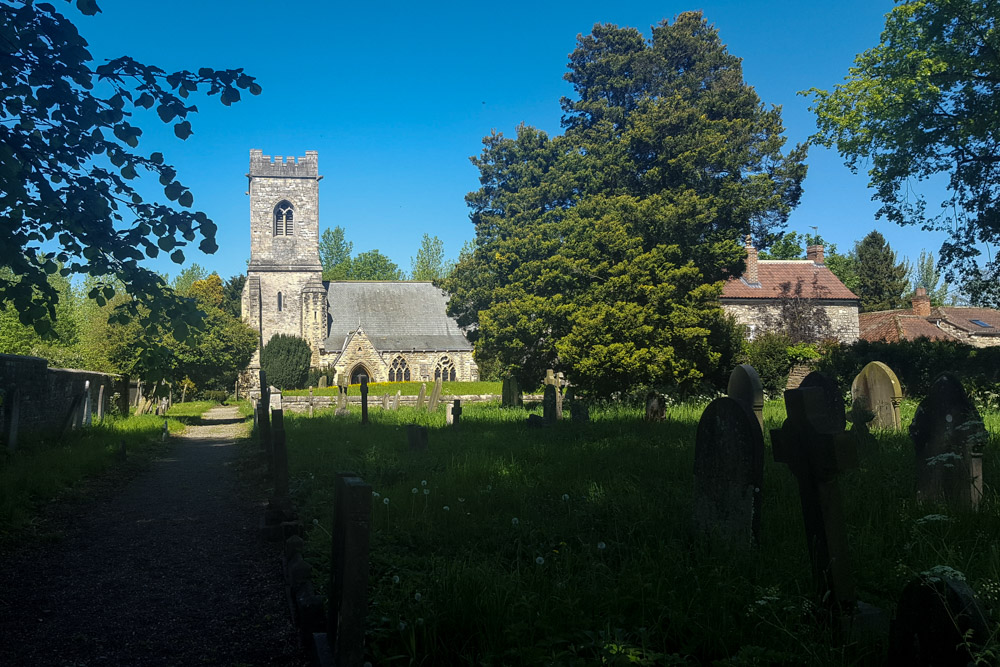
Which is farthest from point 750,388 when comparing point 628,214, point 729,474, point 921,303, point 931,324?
point 921,303

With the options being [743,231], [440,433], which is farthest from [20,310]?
[743,231]

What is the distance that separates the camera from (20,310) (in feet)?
17.3

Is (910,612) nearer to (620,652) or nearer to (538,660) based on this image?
(620,652)

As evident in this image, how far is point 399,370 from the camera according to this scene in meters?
48.5

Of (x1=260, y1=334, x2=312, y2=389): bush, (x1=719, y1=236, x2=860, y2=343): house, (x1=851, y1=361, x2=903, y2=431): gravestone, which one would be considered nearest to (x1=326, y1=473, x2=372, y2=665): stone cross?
(x1=851, y1=361, x2=903, y2=431): gravestone

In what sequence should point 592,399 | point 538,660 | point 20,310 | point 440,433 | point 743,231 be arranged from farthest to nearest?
point 743,231 → point 592,399 → point 440,433 → point 20,310 → point 538,660

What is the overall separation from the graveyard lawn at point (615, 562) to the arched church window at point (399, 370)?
4029cm

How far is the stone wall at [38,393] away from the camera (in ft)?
35.7

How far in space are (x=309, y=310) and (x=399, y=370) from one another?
25.6ft

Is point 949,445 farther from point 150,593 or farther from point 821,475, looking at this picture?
point 150,593

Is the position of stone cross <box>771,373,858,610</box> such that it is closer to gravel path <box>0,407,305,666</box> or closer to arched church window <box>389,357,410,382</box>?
gravel path <box>0,407,305,666</box>

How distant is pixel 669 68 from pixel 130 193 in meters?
28.8

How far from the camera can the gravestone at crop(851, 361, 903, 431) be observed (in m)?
10.5

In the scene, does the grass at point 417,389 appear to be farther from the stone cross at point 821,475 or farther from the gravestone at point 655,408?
the stone cross at point 821,475
